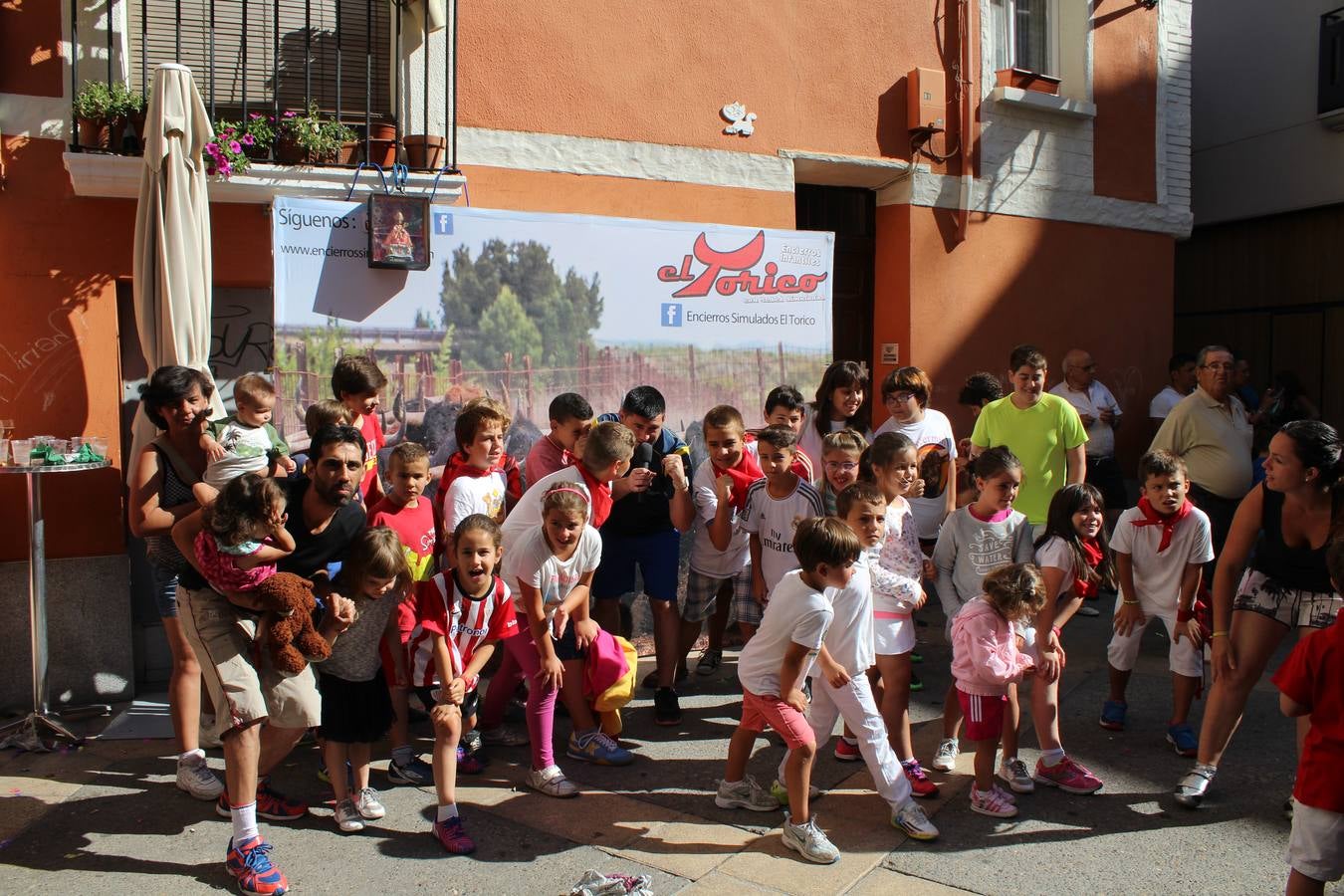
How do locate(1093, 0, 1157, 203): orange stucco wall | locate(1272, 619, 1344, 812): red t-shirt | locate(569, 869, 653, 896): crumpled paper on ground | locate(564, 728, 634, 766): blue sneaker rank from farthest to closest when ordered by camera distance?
locate(1093, 0, 1157, 203): orange stucco wall → locate(564, 728, 634, 766): blue sneaker → locate(569, 869, 653, 896): crumpled paper on ground → locate(1272, 619, 1344, 812): red t-shirt

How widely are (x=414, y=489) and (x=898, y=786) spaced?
2.30 metres

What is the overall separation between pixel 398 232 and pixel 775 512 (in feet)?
8.60

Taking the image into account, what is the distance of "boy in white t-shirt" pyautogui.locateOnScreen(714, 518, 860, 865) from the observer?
3939 millimetres

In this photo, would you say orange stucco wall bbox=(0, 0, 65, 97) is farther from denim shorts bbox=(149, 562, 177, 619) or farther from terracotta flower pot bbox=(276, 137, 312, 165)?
denim shorts bbox=(149, 562, 177, 619)

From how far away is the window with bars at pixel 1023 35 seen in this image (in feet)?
29.4

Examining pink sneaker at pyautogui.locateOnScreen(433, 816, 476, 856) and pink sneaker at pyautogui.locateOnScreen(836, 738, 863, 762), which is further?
pink sneaker at pyautogui.locateOnScreen(836, 738, 863, 762)

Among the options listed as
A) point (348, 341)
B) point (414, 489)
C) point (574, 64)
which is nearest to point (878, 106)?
point (574, 64)

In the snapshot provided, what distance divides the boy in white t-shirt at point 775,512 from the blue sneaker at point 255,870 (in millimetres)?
2421

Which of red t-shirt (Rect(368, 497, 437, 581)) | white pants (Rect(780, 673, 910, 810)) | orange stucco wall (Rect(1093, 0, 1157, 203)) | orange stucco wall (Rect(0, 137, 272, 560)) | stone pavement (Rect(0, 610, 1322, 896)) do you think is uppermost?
orange stucco wall (Rect(1093, 0, 1157, 203))

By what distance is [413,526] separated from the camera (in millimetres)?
4770

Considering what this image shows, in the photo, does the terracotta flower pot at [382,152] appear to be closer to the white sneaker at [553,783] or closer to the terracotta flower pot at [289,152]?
the terracotta flower pot at [289,152]

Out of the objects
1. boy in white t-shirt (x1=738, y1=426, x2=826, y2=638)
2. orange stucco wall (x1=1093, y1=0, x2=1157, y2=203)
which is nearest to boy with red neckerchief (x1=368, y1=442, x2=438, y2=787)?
boy in white t-shirt (x1=738, y1=426, x2=826, y2=638)

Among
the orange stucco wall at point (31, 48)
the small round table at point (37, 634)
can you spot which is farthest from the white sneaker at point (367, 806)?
the orange stucco wall at point (31, 48)

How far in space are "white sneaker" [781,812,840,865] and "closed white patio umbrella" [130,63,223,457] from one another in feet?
10.6
